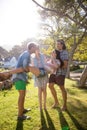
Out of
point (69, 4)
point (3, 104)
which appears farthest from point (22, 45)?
point (3, 104)

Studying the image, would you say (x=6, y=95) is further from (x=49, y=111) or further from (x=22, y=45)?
(x=22, y=45)

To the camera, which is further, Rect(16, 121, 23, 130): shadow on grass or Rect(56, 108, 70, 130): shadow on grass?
Rect(16, 121, 23, 130): shadow on grass

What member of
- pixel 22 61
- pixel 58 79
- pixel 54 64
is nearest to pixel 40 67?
pixel 54 64

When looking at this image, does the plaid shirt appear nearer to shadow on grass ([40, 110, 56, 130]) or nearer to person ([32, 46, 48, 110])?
person ([32, 46, 48, 110])

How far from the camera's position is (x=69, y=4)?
15000 millimetres

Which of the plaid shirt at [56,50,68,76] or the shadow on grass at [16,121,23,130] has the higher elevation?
the plaid shirt at [56,50,68,76]

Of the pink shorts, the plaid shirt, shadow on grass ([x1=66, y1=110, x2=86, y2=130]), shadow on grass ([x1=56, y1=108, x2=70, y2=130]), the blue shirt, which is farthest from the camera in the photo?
the pink shorts

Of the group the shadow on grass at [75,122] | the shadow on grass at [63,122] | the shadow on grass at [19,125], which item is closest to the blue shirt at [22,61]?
the shadow on grass at [19,125]

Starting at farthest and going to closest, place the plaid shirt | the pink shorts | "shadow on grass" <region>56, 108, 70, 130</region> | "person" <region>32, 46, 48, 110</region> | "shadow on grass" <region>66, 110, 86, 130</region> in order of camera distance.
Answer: the pink shorts < the plaid shirt < "person" <region>32, 46, 48, 110</region> < "shadow on grass" <region>66, 110, 86, 130</region> < "shadow on grass" <region>56, 108, 70, 130</region>

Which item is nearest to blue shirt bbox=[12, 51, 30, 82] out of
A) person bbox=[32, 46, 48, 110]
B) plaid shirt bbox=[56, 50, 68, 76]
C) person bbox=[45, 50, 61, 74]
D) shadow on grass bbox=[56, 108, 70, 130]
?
person bbox=[32, 46, 48, 110]

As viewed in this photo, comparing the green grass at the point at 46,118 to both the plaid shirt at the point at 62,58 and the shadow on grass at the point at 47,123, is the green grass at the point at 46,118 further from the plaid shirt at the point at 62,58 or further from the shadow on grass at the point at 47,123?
the plaid shirt at the point at 62,58

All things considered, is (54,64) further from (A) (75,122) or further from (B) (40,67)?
(A) (75,122)

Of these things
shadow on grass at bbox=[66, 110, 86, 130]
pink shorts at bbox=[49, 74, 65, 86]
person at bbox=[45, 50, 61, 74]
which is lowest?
shadow on grass at bbox=[66, 110, 86, 130]

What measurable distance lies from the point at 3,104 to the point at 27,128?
2698mm
